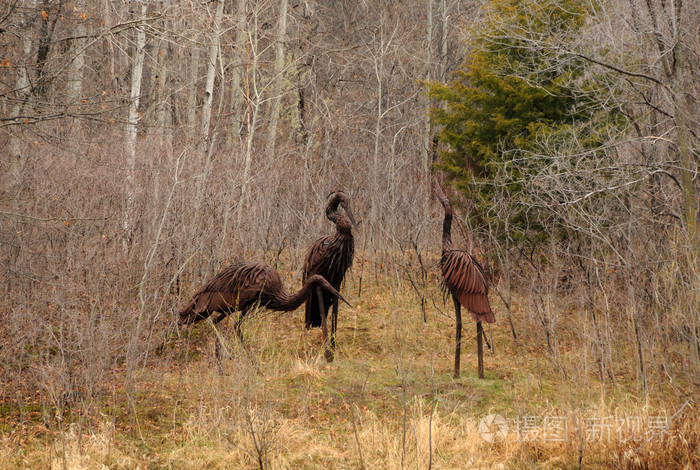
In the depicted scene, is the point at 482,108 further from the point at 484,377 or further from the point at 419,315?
the point at 484,377

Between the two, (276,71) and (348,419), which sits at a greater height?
(276,71)

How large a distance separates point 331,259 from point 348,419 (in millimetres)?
2139

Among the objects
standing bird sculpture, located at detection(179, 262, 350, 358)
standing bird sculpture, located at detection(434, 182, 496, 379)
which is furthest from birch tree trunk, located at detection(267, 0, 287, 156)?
standing bird sculpture, located at detection(434, 182, 496, 379)

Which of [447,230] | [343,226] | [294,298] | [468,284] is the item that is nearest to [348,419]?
[294,298]

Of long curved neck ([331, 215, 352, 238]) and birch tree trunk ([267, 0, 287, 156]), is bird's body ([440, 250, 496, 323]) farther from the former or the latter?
birch tree trunk ([267, 0, 287, 156])

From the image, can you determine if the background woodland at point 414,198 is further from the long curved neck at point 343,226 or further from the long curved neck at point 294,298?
the long curved neck at point 343,226

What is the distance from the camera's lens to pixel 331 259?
27.4ft

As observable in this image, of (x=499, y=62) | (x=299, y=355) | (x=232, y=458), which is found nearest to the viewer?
(x=232, y=458)

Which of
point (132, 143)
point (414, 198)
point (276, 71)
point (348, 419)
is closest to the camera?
point (348, 419)

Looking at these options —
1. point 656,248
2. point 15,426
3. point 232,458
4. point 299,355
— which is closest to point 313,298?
point 299,355

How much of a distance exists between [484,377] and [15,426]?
5.32 m

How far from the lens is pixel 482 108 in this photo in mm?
12000

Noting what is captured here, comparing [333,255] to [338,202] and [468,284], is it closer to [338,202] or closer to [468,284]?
[338,202]

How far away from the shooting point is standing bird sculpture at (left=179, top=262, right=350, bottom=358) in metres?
7.79
